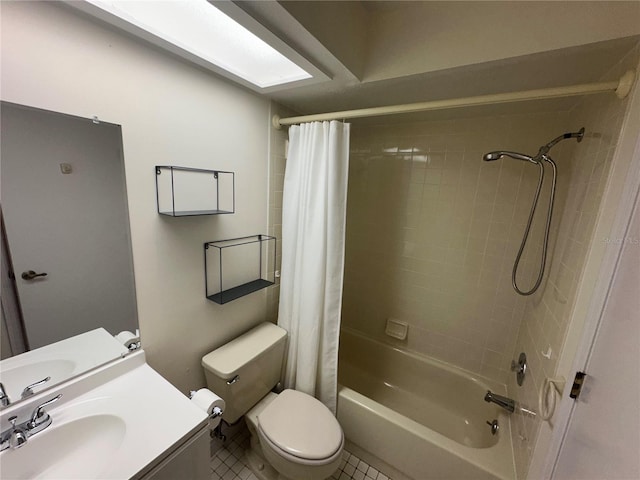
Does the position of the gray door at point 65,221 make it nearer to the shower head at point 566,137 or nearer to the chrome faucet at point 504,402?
the shower head at point 566,137

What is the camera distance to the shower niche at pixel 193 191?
108 cm

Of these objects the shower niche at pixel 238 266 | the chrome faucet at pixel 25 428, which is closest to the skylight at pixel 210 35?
the shower niche at pixel 238 266

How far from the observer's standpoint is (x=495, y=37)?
0.90m

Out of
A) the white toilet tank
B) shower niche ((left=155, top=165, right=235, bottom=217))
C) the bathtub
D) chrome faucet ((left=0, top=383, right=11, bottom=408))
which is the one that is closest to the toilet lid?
the white toilet tank

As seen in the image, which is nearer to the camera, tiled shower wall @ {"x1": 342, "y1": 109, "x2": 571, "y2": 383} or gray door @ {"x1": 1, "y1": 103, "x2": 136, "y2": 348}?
gray door @ {"x1": 1, "y1": 103, "x2": 136, "y2": 348}

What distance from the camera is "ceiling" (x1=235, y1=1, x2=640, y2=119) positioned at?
790 mm

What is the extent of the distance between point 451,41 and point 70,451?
1996mm

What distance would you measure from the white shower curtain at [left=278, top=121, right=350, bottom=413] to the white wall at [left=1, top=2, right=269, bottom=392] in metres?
0.21

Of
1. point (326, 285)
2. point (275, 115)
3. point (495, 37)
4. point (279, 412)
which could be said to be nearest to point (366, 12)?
point (495, 37)

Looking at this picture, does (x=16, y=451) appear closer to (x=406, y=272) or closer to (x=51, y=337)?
(x=51, y=337)

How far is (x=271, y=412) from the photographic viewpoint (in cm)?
133

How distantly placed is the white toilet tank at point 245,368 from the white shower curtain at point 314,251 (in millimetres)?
143

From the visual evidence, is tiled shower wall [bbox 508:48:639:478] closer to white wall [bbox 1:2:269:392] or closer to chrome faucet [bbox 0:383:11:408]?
white wall [bbox 1:2:269:392]

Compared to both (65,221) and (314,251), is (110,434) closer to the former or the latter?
(65,221)
